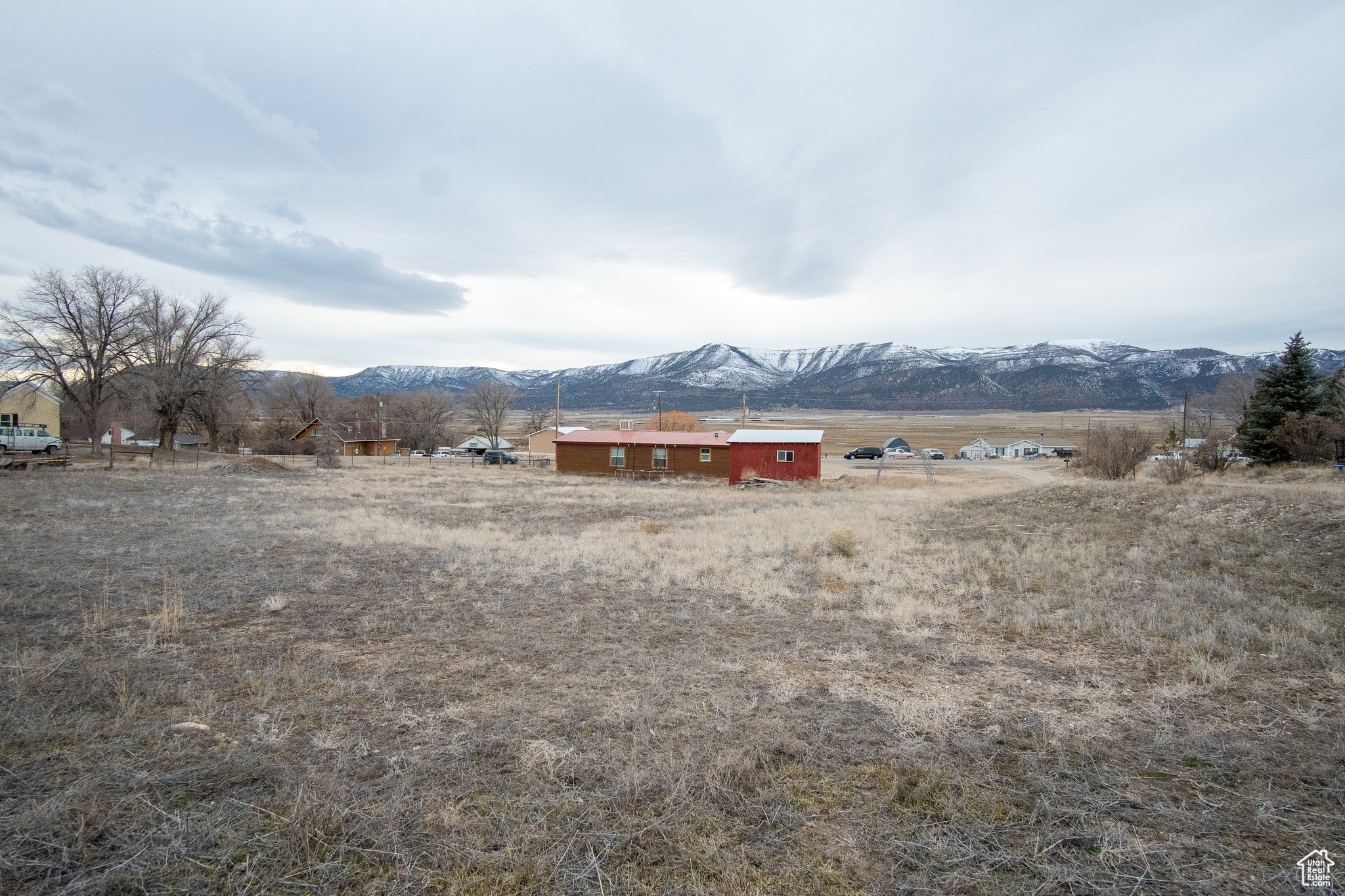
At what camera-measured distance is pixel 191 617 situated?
8.29 meters

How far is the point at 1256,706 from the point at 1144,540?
8953mm

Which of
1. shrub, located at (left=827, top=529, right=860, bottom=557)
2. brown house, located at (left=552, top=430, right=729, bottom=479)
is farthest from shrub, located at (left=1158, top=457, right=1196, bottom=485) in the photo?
brown house, located at (left=552, top=430, right=729, bottom=479)

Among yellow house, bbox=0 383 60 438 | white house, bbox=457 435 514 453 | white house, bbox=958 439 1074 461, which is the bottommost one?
white house, bbox=958 439 1074 461

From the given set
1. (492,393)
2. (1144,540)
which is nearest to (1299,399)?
(1144,540)

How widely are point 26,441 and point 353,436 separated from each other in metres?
34.9

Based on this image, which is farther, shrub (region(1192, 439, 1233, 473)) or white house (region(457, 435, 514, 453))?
white house (region(457, 435, 514, 453))

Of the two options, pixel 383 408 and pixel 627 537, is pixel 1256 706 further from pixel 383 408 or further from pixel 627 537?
pixel 383 408

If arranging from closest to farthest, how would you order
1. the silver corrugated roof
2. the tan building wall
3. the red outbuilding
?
the red outbuilding
the silver corrugated roof
the tan building wall

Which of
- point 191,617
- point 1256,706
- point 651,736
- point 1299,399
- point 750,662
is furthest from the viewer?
point 1299,399

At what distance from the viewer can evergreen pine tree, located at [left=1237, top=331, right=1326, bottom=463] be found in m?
30.8

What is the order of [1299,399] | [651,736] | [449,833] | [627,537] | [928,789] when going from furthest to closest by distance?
[1299,399], [627,537], [651,736], [928,789], [449,833]

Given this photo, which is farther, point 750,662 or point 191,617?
point 191,617

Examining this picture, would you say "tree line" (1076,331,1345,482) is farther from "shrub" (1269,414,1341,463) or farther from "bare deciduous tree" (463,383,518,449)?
"bare deciduous tree" (463,383,518,449)

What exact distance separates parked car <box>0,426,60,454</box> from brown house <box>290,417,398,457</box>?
2867cm
